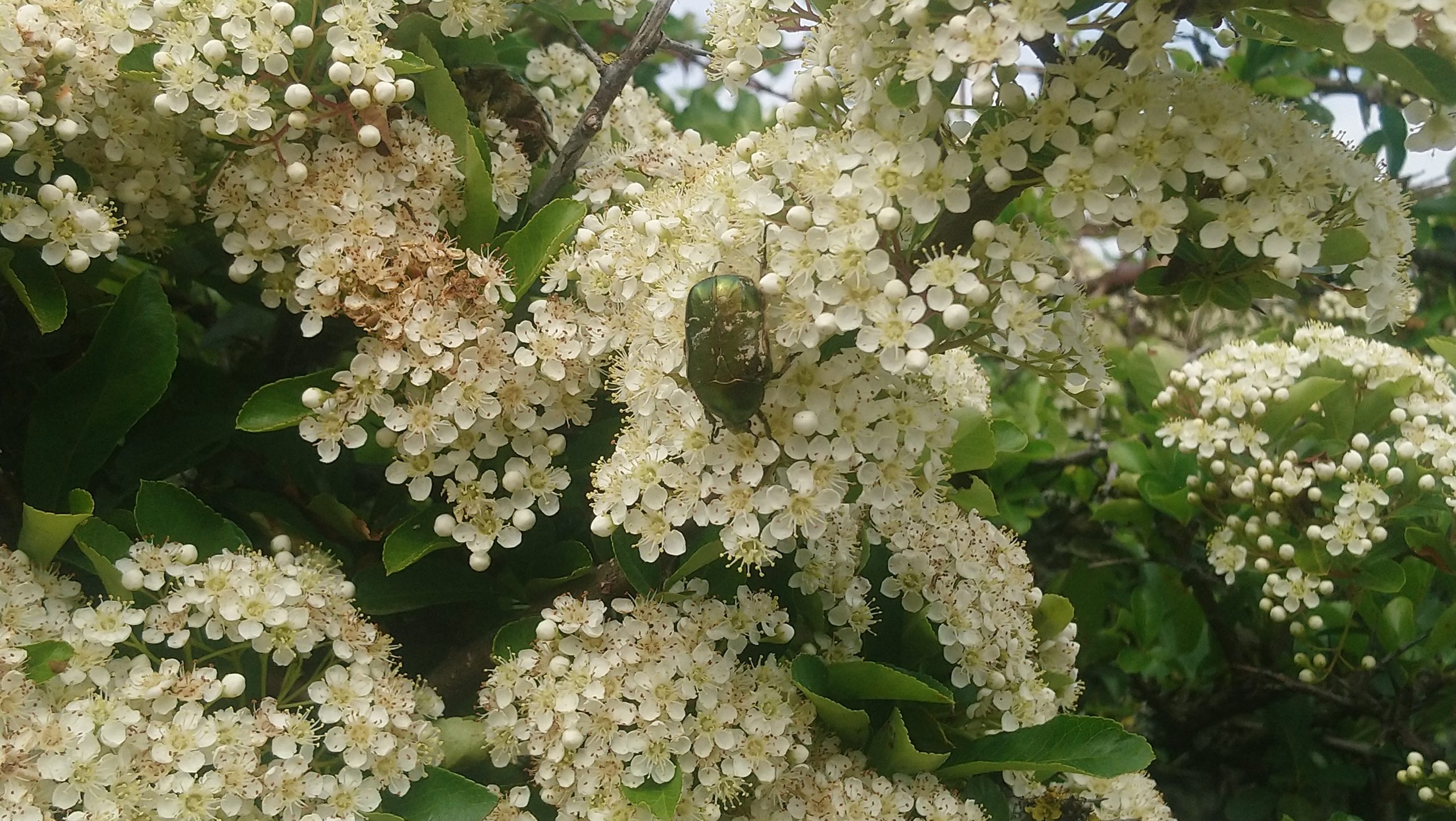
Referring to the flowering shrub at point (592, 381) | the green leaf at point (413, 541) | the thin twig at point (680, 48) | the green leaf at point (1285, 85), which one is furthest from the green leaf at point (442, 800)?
the green leaf at point (1285, 85)

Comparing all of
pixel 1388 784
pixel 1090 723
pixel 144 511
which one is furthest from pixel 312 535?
pixel 1388 784

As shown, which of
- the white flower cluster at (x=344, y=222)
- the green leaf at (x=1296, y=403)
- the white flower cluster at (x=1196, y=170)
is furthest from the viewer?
the green leaf at (x=1296, y=403)

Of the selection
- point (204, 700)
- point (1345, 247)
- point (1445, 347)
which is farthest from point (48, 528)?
point (1445, 347)

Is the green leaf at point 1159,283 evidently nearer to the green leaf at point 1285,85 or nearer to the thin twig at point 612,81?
the thin twig at point 612,81

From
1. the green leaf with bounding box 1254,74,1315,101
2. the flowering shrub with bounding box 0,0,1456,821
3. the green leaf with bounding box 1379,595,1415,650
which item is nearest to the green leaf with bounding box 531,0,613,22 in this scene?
the flowering shrub with bounding box 0,0,1456,821

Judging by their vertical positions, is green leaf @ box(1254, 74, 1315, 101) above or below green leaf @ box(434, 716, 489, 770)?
above

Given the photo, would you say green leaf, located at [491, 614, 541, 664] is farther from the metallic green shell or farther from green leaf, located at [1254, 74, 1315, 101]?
green leaf, located at [1254, 74, 1315, 101]
